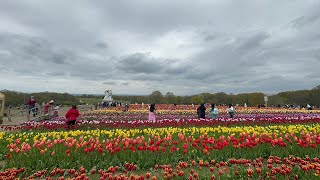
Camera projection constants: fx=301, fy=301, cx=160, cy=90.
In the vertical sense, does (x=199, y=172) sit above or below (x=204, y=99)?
below

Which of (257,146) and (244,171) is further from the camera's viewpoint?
(257,146)

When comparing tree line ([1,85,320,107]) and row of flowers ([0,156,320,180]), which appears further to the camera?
tree line ([1,85,320,107])

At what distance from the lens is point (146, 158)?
7637 mm

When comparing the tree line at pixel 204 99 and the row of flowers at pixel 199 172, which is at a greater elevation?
the tree line at pixel 204 99

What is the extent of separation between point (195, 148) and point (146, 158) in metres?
1.60

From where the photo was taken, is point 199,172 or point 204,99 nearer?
point 199,172

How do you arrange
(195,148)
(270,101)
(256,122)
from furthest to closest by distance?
1. (270,101)
2. (256,122)
3. (195,148)

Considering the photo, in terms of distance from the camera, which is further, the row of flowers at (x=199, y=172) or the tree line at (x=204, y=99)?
the tree line at (x=204, y=99)

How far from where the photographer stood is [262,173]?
19.5 feet

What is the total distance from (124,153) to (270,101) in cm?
7129

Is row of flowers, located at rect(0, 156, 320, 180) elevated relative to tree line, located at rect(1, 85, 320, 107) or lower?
lower

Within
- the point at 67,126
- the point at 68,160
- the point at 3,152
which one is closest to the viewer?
the point at 68,160

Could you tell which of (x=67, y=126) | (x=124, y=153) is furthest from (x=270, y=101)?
(x=124, y=153)

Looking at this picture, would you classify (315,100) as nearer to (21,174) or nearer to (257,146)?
(257,146)
